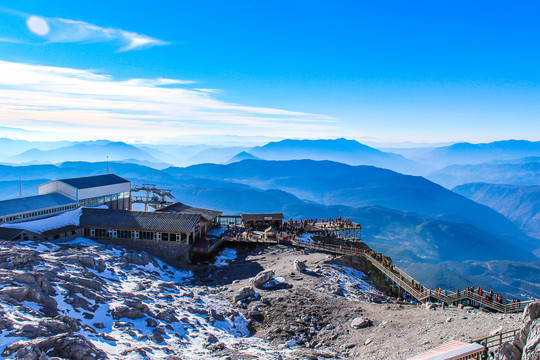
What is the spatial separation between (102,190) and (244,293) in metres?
48.4

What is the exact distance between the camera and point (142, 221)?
5491 centimetres

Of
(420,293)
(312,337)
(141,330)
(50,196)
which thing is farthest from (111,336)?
(50,196)

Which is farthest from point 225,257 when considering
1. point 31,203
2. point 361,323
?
point 31,203

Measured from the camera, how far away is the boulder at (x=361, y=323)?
2925 centimetres

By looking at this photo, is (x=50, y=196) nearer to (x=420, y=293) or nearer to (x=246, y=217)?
(x=246, y=217)

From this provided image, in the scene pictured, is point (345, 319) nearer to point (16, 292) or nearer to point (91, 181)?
point (16, 292)

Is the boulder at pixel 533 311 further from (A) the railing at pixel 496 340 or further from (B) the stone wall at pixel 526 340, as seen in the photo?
(A) the railing at pixel 496 340

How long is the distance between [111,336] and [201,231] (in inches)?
1416

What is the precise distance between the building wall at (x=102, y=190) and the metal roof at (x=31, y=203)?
249 cm

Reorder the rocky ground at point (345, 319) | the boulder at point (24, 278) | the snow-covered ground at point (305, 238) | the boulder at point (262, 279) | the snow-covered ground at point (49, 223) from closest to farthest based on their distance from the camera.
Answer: the rocky ground at point (345, 319) < the boulder at point (24, 278) < the boulder at point (262, 279) < the snow-covered ground at point (49, 223) < the snow-covered ground at point (305, 238)

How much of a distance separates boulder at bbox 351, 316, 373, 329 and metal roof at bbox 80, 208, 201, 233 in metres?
29.5

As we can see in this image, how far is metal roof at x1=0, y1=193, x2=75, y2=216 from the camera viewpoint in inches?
2203

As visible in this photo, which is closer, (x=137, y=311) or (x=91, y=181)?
(x=137, y=311)

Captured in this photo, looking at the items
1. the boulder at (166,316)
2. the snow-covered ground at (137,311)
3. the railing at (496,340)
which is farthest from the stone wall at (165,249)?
the railing at (496,340)
